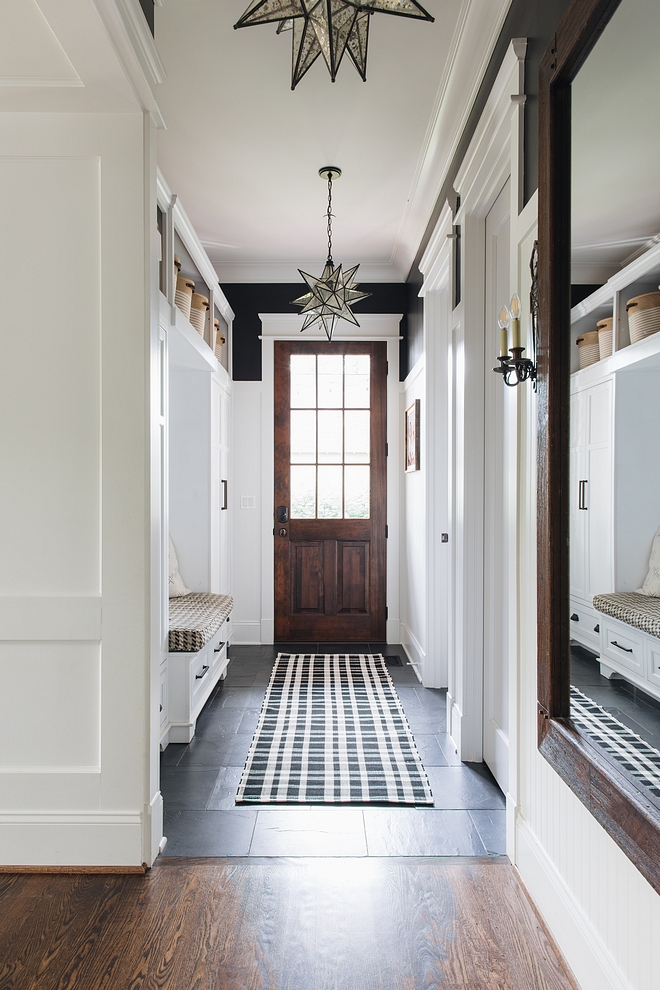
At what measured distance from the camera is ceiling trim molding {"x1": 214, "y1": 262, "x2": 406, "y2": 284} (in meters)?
4.88

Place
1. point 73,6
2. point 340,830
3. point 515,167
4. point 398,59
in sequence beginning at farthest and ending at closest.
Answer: point 398,59
point 340,830
point 515,167
point 73,6

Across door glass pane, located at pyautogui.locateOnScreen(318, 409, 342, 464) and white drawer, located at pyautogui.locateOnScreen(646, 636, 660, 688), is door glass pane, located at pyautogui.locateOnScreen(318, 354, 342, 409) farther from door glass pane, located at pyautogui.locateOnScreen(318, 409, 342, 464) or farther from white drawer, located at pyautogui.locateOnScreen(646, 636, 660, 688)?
white drawer, located at pyautogui.locateOnScreen(646, 636, 660, 688)

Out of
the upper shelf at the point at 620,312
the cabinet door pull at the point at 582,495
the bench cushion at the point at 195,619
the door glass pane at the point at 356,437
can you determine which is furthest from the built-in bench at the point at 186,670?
the upper shelf at the point at 620,312

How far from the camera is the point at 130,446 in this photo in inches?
78.4

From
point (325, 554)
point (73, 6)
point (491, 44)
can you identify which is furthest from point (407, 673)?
point (73, 6)

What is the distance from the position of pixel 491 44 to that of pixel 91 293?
1627 millimetres

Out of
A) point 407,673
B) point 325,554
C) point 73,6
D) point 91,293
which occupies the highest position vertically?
point 73,6

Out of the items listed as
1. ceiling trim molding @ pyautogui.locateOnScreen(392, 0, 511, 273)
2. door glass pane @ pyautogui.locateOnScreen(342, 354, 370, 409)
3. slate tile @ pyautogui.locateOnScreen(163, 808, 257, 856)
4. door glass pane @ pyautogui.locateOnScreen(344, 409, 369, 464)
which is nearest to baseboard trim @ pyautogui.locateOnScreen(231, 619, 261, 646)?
door glass pane @ pyautogui.locateOnScreen(344, 409, 369, 464)

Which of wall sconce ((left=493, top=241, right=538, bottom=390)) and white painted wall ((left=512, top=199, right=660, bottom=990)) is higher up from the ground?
wall sconce ((left=493, top=241, right=538, bottom=390))

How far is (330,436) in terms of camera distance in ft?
16.3

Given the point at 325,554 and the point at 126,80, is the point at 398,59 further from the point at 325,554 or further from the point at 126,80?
the point at 325,554

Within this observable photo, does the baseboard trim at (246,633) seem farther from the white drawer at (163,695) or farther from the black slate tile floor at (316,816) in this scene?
the white drawer at (163,695)

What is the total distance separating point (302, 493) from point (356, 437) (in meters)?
0.61

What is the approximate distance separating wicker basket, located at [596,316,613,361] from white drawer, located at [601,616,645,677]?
548 millimetres
